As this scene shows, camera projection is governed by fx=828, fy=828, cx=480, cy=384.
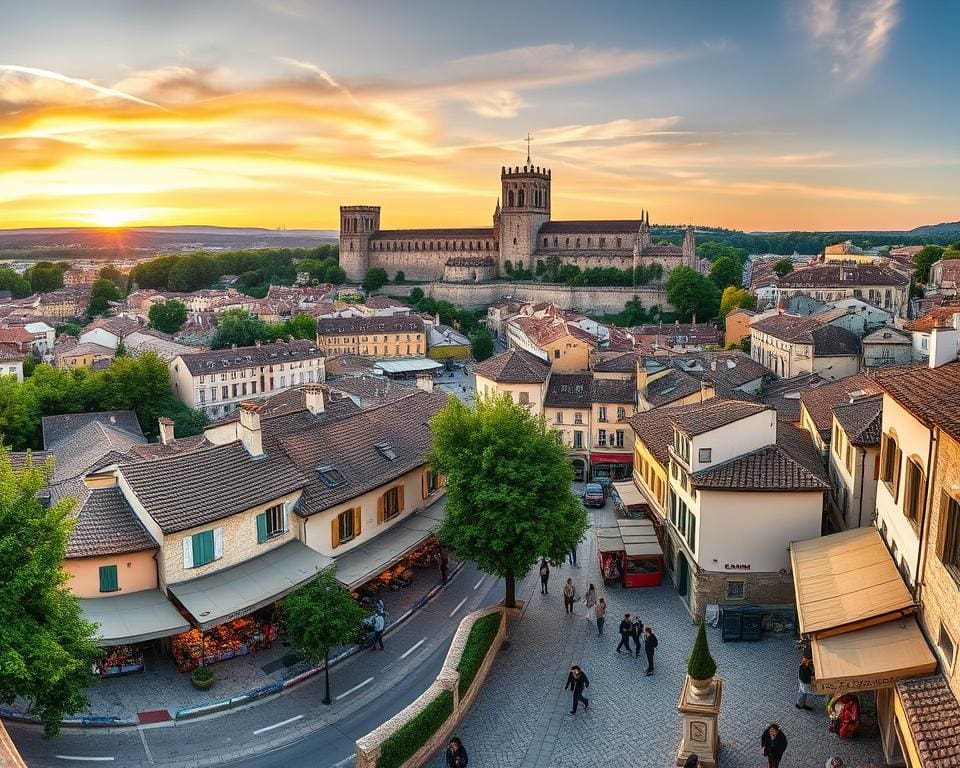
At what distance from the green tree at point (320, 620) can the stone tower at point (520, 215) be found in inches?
5186

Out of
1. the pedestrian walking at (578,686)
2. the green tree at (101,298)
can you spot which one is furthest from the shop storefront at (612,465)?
the green tree at (101,298)

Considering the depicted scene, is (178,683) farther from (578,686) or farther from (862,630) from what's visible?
(862,630)

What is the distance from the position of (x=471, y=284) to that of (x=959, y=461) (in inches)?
5166

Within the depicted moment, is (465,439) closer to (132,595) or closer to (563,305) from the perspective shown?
(132,595)

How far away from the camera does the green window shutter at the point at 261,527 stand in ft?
85.2

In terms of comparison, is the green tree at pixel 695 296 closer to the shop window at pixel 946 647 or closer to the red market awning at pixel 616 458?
the red market awning at pixel 616 458

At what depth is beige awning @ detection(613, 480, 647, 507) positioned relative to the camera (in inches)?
1337

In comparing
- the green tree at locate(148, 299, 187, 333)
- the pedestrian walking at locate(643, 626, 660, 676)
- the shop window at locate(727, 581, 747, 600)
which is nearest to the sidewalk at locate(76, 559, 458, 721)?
the pedestrian walking at locate(643, 626, 660, 676)

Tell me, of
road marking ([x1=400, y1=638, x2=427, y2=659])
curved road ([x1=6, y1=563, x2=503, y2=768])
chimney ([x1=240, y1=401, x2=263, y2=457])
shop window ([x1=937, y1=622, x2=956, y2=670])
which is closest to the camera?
shop window ([x1=937, y1=622, x2=956, y2=670])

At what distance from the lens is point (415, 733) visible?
59.3 ft

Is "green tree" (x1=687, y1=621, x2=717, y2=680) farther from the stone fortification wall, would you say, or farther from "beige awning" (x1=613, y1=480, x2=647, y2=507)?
the stone fortification wall

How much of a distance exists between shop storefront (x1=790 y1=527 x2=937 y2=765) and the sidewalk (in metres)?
13.5

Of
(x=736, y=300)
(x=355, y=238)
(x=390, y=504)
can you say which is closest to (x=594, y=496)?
(x=390, y=504)

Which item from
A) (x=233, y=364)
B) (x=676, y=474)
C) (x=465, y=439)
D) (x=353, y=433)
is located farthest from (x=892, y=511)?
(x=233, y=364)
